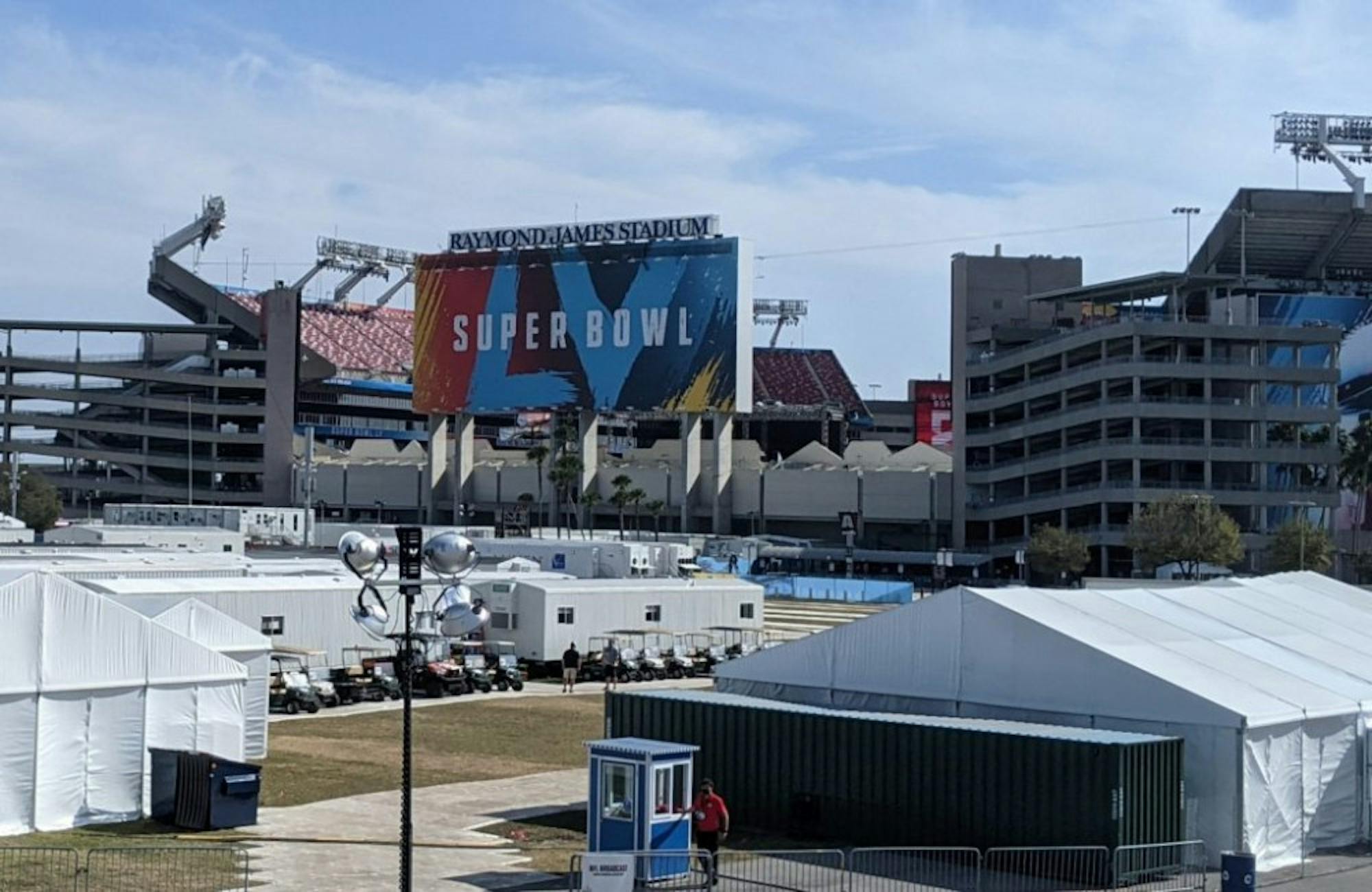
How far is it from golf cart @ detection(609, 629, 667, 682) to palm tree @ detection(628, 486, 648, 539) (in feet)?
193

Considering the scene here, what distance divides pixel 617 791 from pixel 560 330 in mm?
106924

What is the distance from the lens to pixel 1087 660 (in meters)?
32.5

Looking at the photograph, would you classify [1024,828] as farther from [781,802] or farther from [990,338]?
[990,338]

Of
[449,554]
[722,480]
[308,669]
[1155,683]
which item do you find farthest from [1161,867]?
[722,480]

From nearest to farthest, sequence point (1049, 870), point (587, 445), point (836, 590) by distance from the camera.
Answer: point (1049, 870) < point (836, 590) < point (587, 445)

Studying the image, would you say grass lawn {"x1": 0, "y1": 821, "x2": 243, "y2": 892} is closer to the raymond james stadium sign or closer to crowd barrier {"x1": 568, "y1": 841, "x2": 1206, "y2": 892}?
crowd barrier {"x1": 568, "y1": 841, "x2": 1206, "y2": 892}

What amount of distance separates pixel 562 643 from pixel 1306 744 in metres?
35.0

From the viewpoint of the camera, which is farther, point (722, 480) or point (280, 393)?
point (280, 393)

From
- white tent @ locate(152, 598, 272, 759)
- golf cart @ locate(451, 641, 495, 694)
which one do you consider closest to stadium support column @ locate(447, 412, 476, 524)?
golf cart @ locate(451, 641, 495, 694)

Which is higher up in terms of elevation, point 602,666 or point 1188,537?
point 1188,537

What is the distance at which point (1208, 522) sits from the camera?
350 ft

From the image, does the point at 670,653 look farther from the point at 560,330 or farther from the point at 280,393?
the point at 280,393

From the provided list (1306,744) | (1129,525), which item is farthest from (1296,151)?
A: (1306,744)

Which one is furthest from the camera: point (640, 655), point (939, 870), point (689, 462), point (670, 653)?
point (689, 462)
